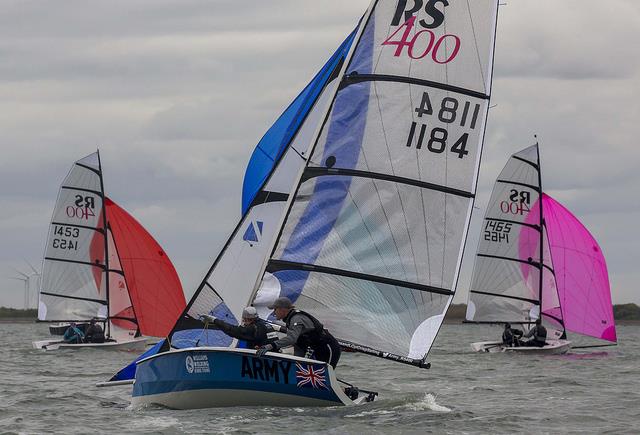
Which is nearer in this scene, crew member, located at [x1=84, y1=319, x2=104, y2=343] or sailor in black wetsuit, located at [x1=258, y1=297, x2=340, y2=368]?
sailor in black wetsuit, located at [x1=258, y1=297, x2=340, y2=368]

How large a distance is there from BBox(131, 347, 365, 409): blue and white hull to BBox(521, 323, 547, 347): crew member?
1927 centimetres

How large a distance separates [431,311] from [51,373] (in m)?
11.2

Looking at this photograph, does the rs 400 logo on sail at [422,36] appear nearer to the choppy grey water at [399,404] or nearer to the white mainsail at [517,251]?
the choppy grey water at [399,404]

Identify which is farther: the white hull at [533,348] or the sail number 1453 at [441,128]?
the white hull at [533,348]

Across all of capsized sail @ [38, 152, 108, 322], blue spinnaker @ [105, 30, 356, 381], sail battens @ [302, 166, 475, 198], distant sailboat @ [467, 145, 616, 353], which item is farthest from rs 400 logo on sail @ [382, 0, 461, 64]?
capsized sail @ [38, 152, 108, 322]

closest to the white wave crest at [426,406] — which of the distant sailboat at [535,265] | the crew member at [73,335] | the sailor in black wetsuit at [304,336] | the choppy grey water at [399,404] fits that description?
the choppy grey water at [399,404]

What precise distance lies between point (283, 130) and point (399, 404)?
4.11m

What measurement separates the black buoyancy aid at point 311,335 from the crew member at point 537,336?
64.1ft

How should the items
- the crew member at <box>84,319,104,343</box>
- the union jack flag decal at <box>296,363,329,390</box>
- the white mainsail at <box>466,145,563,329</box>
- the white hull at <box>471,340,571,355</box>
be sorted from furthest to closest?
the white mainsail at <box>466,145,563,329</box> < the crew member at <box>84,319,104,343</box> < the white hull at <box>471,340,571,355</box> < the union jack flag decal at <box>296,363,329,390</box>

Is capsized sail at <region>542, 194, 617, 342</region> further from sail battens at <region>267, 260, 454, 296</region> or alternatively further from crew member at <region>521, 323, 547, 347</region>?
sail battens at <region>267, 260, 454, 296</region>

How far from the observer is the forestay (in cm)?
1552

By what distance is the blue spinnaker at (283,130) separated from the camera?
56.3ft

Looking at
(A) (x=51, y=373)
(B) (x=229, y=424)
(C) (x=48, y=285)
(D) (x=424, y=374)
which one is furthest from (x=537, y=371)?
(C) (x=48, y=285)

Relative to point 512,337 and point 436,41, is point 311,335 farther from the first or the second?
point 512,337
